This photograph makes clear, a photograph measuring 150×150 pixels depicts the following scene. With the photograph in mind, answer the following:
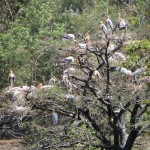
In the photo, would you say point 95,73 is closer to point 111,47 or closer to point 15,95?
point 111,47

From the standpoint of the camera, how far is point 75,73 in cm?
653

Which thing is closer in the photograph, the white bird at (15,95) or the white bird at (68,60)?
the white bird at (68,60)

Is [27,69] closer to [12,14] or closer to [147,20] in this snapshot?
[12,14]

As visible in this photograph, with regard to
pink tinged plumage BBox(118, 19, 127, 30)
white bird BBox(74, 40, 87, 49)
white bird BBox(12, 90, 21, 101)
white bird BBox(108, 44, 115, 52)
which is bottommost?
white bird BBox(12, 90, 21, 101)

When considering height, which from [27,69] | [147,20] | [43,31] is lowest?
[27,69]

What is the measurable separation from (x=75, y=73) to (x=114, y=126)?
1115 mm

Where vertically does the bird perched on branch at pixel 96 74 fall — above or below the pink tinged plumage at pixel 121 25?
below

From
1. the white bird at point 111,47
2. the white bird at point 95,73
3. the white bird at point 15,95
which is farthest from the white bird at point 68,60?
the white bird at point 15,95

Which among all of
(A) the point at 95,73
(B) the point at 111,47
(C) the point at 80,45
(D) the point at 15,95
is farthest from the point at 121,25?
(D) the point at 15,95

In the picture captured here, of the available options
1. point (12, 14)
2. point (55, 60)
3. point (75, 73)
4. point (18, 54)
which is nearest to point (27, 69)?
point (18, 54)

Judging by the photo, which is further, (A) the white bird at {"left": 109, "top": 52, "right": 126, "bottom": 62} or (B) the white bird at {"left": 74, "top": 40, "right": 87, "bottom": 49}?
(A) the white bird at {"left": 109, "top": 52, "right": 126, "bottom": 62}

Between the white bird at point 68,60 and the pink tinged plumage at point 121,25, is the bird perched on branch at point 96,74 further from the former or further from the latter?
the pink tinged plumage at point 121,25

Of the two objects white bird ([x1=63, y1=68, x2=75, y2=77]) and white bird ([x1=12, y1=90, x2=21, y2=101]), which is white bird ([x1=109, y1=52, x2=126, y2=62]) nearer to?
white bird ([x1=63, y1=68, x2=75, y2=77])

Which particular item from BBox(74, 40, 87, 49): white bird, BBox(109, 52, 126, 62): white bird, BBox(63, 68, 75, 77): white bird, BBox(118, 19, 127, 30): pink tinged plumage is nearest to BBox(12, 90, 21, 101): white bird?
BBox(63, 68, 75, 77): white bird
